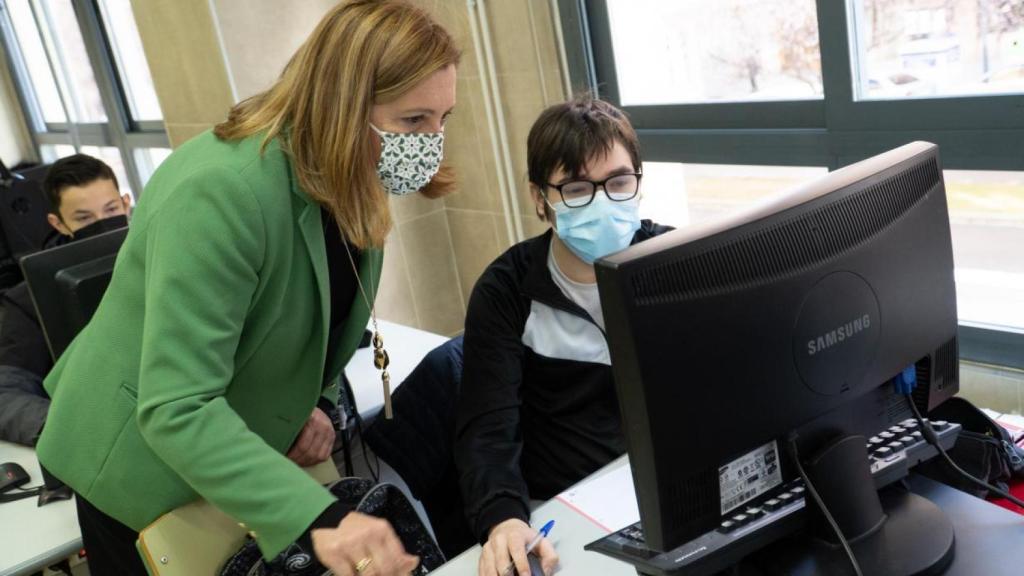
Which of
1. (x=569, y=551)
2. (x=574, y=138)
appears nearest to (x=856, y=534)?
(x=569, y=551)

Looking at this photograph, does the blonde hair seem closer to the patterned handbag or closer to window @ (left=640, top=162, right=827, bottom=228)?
Answer: the patterned handbag

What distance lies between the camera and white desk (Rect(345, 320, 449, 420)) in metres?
1.99

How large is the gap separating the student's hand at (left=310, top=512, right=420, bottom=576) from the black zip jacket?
40cm

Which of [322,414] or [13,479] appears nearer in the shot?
[322,414]

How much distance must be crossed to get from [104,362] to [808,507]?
3.00 ft

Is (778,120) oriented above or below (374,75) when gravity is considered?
below

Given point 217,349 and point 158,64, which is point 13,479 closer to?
point 217,349

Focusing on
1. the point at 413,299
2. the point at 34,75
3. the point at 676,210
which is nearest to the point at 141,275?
the point at 676,210

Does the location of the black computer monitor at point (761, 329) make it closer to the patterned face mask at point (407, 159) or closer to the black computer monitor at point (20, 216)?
the patterned face mask at point (407, 159)

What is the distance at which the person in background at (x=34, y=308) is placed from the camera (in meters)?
2.05

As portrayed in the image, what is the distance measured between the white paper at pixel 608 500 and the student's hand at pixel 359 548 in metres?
0.32

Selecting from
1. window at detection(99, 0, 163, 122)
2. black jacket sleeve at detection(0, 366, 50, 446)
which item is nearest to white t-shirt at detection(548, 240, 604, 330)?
black jacket sleeve at detection(0, 366, 50, 446)

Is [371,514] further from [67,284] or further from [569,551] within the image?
[67,284]

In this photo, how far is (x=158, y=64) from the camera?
3236mm
